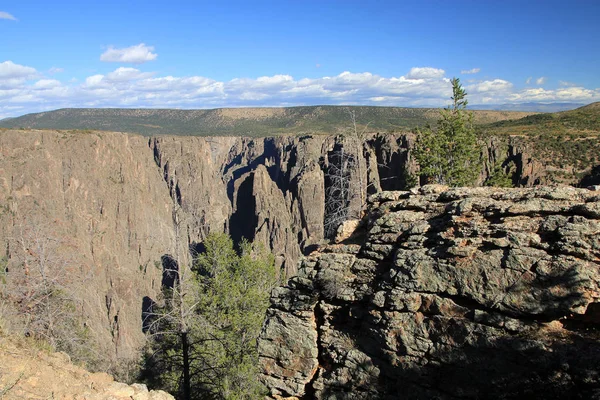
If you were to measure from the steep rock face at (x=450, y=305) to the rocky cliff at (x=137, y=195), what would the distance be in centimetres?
2722

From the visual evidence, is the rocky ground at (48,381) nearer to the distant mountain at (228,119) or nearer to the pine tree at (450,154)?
the pine tree at (450,154)

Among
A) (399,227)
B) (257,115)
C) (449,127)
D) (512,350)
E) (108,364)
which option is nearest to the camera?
(512,350)

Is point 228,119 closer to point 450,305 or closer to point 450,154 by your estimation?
→ point 450,154

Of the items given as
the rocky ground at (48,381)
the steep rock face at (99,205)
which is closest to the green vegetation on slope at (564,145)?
the steep rock face at (99,205)

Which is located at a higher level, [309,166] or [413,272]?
[413,272]

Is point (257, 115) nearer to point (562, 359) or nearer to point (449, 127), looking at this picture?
point (449, 127)

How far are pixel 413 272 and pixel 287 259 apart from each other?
208 feet

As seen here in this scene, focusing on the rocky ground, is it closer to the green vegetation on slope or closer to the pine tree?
the pine tree

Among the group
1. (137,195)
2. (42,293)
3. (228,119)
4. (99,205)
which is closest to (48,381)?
(42,293)

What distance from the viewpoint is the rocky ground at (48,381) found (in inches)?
251

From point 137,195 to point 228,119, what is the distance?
114m

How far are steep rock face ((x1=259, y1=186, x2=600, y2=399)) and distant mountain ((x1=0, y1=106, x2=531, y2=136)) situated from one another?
130 meters

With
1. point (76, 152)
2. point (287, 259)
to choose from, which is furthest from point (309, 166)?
point (76, 152)

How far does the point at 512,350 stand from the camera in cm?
598
